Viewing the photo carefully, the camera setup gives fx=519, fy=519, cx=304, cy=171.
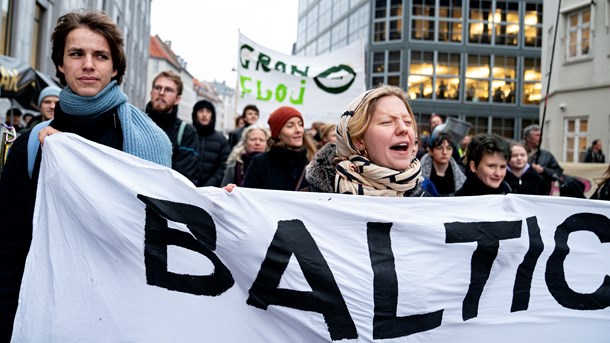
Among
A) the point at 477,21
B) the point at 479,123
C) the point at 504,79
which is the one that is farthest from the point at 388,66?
the point at 504,79

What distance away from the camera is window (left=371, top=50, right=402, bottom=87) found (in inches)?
1569

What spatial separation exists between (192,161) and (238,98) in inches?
173

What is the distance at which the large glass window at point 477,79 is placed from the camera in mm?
40062

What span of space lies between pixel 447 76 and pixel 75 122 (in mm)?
40431

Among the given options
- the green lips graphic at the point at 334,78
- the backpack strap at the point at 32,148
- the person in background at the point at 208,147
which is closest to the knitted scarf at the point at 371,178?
the backpack strap at the point at 32,148

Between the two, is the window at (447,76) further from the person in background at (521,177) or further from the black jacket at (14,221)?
the black jacket at (14,221)

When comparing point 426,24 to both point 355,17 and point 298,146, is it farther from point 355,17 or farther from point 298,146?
point 298,146

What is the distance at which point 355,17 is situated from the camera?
43.8 metres

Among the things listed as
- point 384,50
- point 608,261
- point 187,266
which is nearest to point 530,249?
point 608,261

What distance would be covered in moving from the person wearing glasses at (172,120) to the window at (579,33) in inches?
749

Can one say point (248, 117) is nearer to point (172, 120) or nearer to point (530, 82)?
point (172, 120)

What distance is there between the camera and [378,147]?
2209 millimetres

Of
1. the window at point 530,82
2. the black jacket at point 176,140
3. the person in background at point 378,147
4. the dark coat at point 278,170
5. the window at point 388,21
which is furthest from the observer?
the window at point 530,82

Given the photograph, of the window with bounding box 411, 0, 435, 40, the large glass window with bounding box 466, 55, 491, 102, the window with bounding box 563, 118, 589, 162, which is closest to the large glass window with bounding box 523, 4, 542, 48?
the large glass window with bounding box 466, 55, 491, 102
